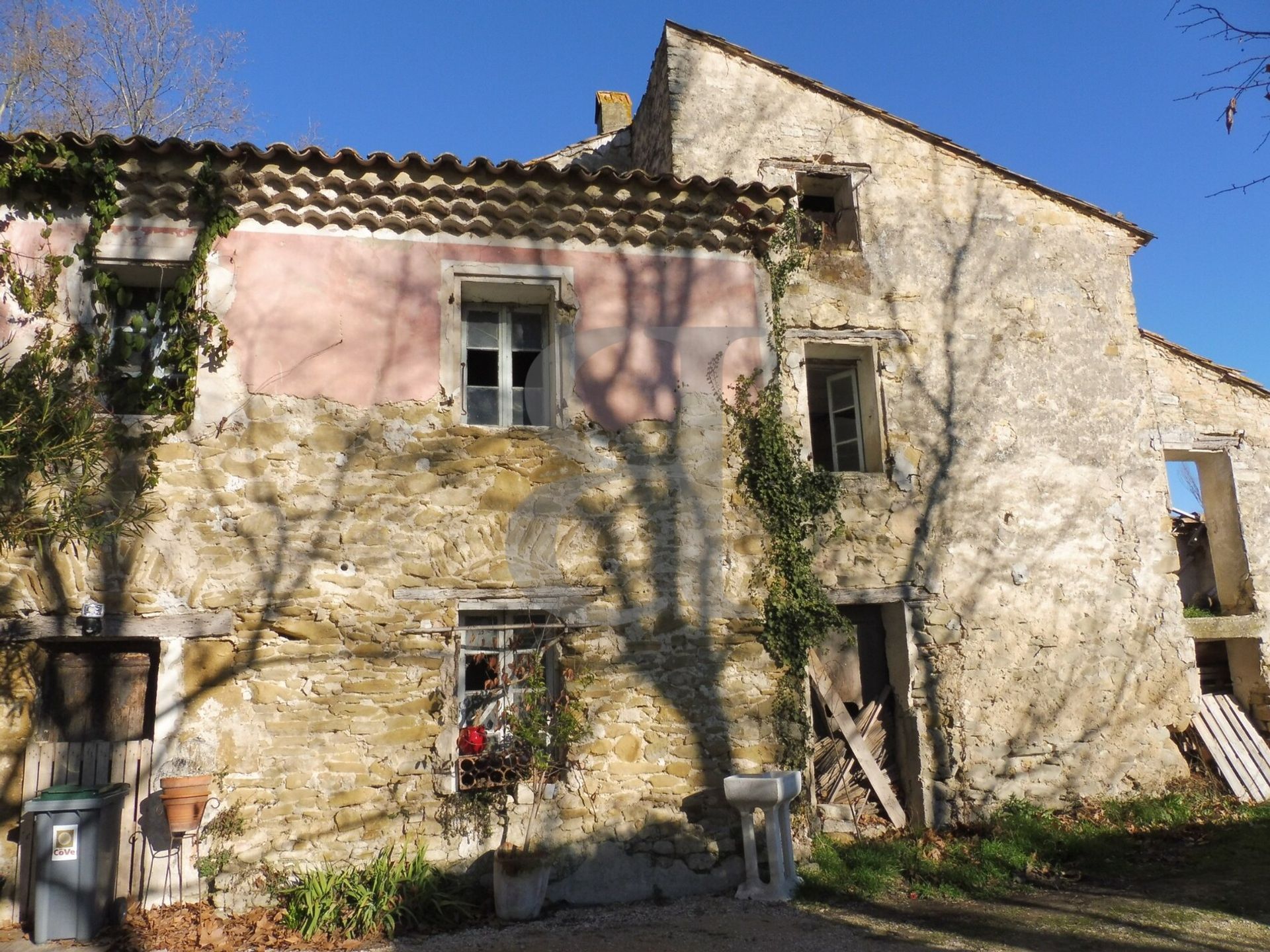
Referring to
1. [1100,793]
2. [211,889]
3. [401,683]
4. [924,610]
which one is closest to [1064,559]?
[924,610]

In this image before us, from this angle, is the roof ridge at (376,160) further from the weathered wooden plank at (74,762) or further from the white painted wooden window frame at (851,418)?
the weathered wooden plank at (74,762)

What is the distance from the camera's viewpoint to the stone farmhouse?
5992 mm

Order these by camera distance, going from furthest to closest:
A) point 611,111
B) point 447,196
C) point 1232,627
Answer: point 611,111, point 1232,627, point 447,196

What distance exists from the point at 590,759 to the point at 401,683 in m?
1.50

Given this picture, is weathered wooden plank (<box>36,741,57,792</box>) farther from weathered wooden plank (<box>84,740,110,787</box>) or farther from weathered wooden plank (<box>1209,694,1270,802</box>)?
weathered wooden plank (<box>1209,694,1270,802</box>)


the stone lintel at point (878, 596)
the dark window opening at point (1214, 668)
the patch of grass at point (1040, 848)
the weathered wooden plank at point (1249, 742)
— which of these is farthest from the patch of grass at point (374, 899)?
the dark window opening at point (1214, 668)

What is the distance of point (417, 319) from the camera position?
6.73 metres

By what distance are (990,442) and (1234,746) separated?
3952 mm

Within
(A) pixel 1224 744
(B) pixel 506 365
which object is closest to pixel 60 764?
(B) pixel 506 365

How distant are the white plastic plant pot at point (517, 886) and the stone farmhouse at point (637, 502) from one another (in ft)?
1.33

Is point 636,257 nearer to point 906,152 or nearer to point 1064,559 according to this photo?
point 906,152

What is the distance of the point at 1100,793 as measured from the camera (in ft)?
26.6

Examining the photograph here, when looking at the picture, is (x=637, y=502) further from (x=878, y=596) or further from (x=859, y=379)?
(x=859, y=379)

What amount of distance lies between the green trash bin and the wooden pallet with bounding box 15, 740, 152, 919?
9.2 inches
